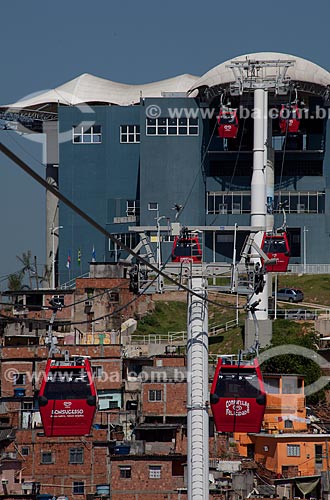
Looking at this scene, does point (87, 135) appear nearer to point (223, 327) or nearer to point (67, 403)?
point (223, 327)

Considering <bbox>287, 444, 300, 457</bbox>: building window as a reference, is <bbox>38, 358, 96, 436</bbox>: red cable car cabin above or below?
below

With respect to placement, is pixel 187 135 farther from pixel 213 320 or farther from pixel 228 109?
pixel 213 320

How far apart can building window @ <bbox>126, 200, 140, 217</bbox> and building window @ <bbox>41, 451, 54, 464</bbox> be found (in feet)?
133

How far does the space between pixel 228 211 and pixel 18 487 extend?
140 feet

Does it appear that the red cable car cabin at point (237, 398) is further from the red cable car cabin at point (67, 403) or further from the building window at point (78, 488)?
the building window at point (78, 488)

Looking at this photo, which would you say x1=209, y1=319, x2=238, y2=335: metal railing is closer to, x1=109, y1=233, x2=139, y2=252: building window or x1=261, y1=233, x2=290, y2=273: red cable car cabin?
x1=109, y1=233, x2=139, y2=252: building window

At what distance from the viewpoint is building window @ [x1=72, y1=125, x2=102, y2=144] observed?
336ft

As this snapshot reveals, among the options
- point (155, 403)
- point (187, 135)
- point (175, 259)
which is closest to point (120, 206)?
point (187, 135)

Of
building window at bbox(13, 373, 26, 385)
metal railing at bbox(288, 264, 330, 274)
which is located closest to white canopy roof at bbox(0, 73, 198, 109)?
metal railing at bbox(288, 264, 330, 274)

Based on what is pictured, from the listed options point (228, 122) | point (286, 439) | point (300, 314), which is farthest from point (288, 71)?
point (286, 439)

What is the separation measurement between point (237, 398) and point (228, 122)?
5589cm

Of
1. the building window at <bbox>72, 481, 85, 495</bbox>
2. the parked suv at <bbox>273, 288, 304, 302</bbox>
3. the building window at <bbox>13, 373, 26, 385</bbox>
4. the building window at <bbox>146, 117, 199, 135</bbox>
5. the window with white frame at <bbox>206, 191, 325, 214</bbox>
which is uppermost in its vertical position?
the building window at <bbox>146, 117, 199, 135</bbox>

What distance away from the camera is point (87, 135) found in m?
102

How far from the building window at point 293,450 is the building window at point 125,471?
1013 centimetres
